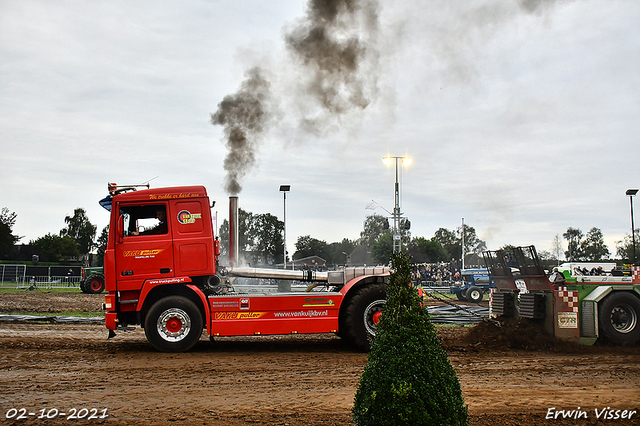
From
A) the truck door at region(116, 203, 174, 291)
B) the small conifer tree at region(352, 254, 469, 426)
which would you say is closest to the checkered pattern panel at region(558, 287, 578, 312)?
the small conifer tree at region(352, 254, 469, 426)

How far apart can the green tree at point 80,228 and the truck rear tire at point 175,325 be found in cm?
10536

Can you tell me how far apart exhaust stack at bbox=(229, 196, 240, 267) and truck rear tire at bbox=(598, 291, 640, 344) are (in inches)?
319

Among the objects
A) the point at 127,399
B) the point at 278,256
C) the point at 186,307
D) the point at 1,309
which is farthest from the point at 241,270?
the point at 278,256

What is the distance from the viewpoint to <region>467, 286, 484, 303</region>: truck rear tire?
25.2 meters

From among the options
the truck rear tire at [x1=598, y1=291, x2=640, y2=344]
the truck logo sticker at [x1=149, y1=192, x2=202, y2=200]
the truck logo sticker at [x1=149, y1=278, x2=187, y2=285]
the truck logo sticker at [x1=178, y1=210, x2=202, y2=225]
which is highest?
the truck logo sticker at [x1=149, y1=192, x2=202, y2=200]

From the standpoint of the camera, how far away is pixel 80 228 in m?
107

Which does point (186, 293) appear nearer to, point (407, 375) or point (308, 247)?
point (407, 375)

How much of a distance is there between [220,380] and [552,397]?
186 inches

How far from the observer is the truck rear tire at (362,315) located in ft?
32.7

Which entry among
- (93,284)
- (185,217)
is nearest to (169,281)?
(185,217)

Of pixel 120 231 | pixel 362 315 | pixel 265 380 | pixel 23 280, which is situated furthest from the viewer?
pixel 23 280

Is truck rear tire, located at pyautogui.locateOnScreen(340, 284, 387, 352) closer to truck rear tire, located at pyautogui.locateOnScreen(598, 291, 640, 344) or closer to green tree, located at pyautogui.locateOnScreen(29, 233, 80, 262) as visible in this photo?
truck rear tire, located at pyautogui.locateOnScreen(598, 291, 640, 344)

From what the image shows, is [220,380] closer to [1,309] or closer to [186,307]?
[186,307]

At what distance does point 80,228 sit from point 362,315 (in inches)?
4353
